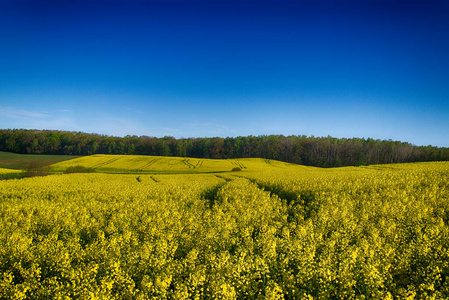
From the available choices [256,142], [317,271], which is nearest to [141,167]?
[317,271]

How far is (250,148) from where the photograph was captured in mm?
127188

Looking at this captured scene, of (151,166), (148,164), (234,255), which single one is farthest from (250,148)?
(234,255)

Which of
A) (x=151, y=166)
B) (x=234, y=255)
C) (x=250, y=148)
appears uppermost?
(x=250, y=148)

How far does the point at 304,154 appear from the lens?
378 feet

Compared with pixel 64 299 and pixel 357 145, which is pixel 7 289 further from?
pixel 357 145

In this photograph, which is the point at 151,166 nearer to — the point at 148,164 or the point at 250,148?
the point at 148,164

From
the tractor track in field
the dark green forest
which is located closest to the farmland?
the tractor track in field

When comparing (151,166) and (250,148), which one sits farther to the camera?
(250,148)

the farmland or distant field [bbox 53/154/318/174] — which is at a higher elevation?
the farmland

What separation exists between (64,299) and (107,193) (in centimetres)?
1916

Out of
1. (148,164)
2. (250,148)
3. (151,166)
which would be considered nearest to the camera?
(151,166)

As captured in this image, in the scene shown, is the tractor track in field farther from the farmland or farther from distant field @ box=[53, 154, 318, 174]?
the farmland

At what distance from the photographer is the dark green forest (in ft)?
345

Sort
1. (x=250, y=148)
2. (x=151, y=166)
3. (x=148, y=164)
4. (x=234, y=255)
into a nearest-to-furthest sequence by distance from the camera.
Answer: (x=234, y=255) < (x=151, y=166) < (x=148, y=164) < (x=250, y=148)
